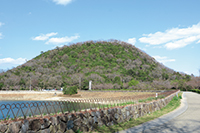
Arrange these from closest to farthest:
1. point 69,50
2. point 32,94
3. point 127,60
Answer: point 32,94 < point 127,60 < point 69,50

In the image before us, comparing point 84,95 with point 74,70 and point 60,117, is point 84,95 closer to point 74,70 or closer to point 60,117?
point 74,70

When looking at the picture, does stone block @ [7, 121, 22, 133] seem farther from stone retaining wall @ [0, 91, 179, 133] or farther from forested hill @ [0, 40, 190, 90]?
forested hill @ [0, 40, 190, 90]

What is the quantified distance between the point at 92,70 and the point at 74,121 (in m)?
93.7

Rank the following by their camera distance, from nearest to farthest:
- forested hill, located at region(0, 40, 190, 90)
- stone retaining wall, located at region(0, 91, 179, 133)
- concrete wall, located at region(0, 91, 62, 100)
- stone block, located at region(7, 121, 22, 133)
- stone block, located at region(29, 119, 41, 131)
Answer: stone block, located at region(7, 121, 22, 133), stone retaining wall, located at region(0, 91, 179, 133), stone block, located at region(29, 119, 41, 131), concrete wall, located at region(0, 91, 62, 100), forested hill, located at region(0, 40, 190, 90)

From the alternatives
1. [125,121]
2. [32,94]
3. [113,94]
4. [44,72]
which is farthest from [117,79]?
[125,121]

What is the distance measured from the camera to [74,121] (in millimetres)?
7023

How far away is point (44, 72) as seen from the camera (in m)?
98.5

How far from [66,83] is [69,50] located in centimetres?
6692

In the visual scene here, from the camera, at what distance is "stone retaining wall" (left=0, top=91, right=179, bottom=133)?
551cm

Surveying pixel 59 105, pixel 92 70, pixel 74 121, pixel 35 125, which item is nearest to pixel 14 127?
pixel 35 125

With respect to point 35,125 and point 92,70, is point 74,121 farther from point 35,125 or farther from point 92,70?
point 92,70

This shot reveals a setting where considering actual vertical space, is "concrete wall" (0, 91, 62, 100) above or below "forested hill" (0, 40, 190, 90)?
below

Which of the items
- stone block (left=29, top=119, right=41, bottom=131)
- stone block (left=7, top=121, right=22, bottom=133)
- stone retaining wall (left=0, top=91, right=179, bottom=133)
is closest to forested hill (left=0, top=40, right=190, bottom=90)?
stone retaining wall (left=0, top=91, right=179, bottom=133)

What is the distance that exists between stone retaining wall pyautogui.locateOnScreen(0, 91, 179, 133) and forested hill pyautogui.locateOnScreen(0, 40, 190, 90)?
192 ft
